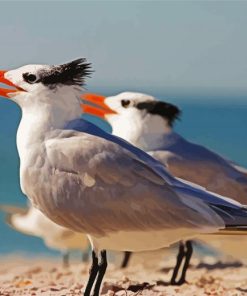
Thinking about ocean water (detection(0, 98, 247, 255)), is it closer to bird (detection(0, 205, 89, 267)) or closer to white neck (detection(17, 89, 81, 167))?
bird (detection(0, 205, 89, 267))

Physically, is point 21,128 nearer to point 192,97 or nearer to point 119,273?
point 119,273

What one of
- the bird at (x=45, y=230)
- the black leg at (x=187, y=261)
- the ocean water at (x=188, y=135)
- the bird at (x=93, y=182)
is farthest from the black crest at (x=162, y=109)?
the bird at (x=93, y=182)

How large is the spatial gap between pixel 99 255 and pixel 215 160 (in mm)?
1449

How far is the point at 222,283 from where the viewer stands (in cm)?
641

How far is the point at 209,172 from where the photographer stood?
6332 mm

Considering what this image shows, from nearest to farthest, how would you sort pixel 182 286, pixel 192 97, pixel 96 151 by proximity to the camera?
1. pixel 96 151
2. pixel 182 286
3. pixel 192 97

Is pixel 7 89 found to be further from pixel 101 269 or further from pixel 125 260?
pixel 125 260

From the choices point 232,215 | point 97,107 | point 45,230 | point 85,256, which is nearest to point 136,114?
point 97,107

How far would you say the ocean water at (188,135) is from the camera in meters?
7.48

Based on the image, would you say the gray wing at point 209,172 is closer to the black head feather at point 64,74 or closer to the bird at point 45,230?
the bird at point 45,230

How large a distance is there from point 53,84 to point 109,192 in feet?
1.85

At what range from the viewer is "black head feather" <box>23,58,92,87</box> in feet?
16.5

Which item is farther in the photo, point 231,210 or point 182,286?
point 182,286

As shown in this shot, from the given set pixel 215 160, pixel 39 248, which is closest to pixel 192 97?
pixel 39 248
